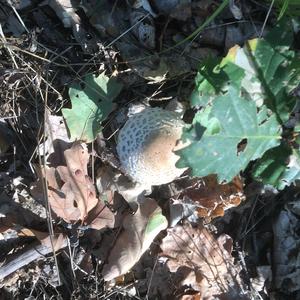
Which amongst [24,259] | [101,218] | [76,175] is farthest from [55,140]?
[24,259]

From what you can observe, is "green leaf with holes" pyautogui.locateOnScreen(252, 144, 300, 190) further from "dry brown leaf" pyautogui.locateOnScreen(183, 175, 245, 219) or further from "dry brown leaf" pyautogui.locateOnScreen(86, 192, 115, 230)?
"dry brown leaf" pyautogui.locateOnScreen(86, 192, 115, 230)

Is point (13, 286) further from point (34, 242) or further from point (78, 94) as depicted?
point (78, 94)

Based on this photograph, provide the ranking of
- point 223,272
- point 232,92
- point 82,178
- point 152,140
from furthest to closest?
1. point 223,272
2. point 82,178
3. point 152,140
4. point 232,92

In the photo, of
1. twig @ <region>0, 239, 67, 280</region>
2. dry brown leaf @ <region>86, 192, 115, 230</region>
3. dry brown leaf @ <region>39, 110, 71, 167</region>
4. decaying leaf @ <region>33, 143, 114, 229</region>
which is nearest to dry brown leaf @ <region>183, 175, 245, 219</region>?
dry brown leaf @ <region>86, 192, 115, 230</region>

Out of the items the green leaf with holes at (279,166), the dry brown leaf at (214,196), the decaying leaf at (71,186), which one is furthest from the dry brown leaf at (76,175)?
the green leaf with holes at (279,166)

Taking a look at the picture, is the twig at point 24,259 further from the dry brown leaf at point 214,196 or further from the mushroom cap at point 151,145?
the dry brown leaf at point 214,196

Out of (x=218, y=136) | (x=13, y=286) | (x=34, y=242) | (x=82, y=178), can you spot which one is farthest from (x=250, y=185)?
(x=13, y=286)

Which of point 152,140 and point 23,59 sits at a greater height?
point 23,59
